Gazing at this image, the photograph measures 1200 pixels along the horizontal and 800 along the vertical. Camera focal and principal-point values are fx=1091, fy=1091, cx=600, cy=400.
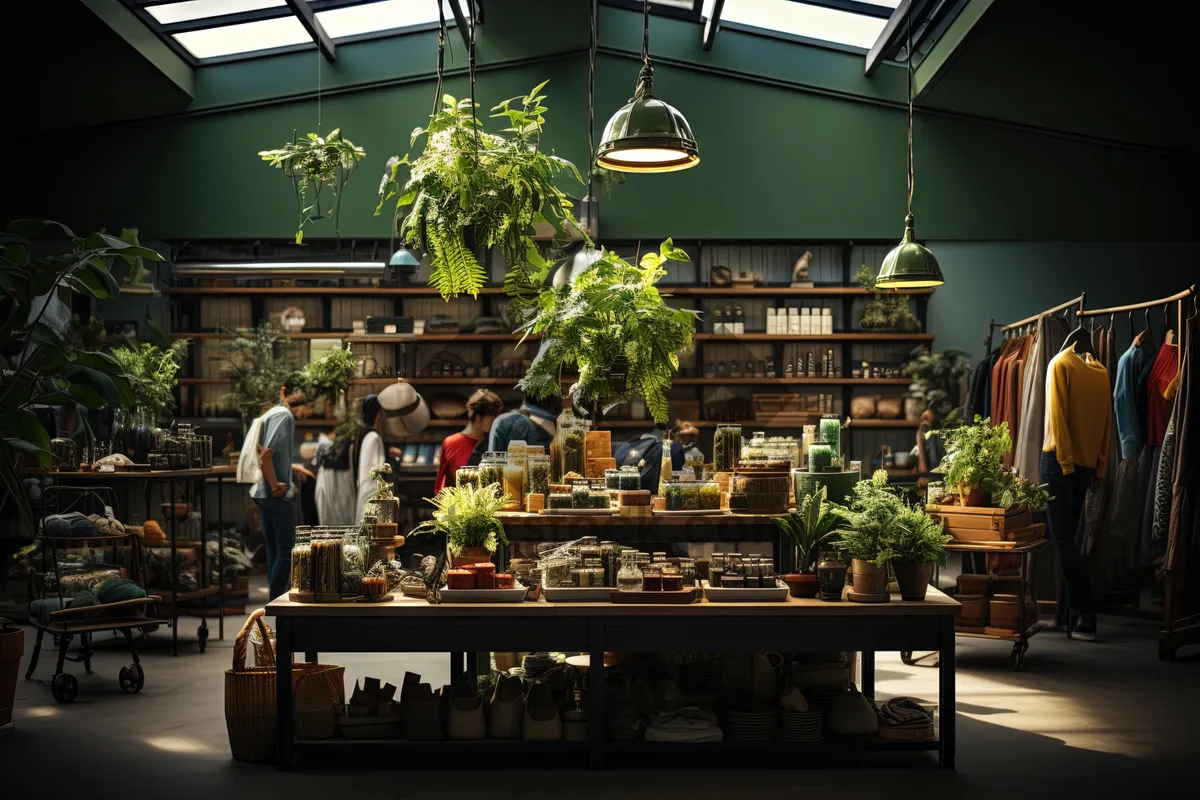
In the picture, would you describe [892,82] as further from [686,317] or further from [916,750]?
[916,750]

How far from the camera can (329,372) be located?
9859mm

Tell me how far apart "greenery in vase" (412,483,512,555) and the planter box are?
2598mm

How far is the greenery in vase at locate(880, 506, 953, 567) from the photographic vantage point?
4.32m

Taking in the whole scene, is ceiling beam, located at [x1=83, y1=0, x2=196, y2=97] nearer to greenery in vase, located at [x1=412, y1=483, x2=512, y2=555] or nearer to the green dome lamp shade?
greenery in vase, located at [x1=412, y1=483, x2=512, y2=555]

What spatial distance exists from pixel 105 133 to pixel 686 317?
278 inches

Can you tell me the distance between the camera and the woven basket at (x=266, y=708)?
4.39 m

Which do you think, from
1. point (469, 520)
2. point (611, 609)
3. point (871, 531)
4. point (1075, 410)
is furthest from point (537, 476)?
point (1075, 410)

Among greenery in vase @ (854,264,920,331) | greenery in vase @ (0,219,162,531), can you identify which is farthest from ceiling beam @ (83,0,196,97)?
greenery in vase @ (854,264,920,331)

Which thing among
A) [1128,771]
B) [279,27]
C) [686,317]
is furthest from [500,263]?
[1128,771]

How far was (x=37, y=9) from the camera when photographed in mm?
6957

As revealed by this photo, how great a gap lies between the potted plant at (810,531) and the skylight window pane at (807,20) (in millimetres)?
5631

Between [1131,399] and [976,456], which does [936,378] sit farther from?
[976,456]

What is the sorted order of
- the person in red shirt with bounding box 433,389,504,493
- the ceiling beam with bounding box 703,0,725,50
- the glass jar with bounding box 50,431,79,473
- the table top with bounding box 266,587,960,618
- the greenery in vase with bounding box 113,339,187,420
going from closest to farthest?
the table top with bounding box 266,587,960,618
the glass jar with bounding box 50,431,79,473
the person in red shirt with bounding box 433,389,504,493
the greenery in vase with bounding box 113,339,187,420
the ceiling beam with bounding box 703,0,725,50

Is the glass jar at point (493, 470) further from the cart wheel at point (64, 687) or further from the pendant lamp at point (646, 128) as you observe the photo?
the cart wheel at point (64, 687)
